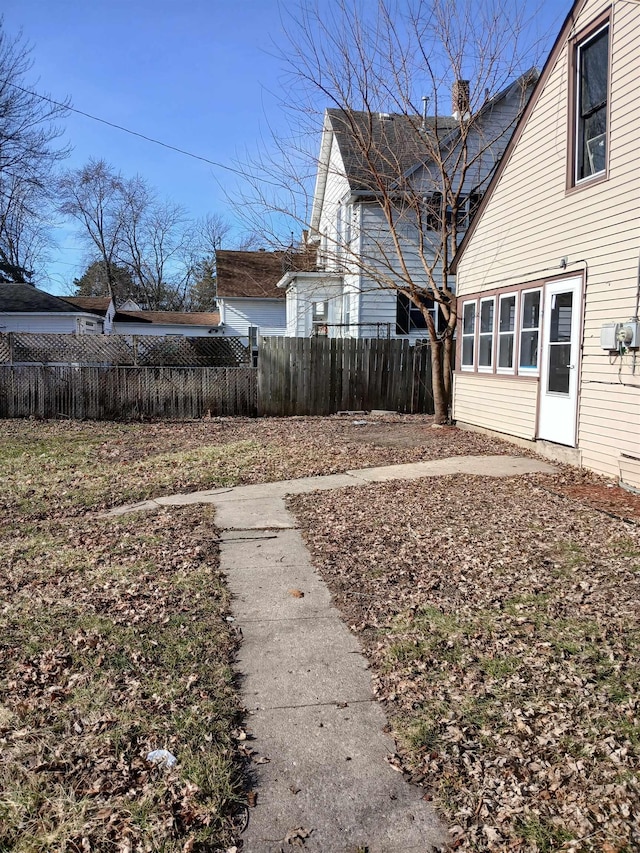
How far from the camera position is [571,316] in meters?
8.16

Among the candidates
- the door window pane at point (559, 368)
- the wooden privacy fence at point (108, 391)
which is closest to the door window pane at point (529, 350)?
the door window pane at point (559, 368)

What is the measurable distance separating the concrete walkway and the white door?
4.85 metres

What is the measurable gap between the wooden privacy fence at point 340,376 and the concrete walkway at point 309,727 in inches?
348

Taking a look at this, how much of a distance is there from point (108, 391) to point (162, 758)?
11.4 m

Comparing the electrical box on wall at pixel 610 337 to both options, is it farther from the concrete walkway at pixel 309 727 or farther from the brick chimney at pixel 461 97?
the brick chimney at pixel 461 97

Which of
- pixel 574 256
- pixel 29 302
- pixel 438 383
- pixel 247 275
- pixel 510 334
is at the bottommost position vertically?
pixel 438 383

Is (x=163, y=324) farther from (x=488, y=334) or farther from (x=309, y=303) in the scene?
(x=488, y=334)

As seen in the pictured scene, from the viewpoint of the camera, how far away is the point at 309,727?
8.83ft

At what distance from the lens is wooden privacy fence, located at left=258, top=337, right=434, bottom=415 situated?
1366 cm

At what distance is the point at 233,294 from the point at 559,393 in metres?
20.4

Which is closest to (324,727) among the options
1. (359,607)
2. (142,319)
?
(359,607)

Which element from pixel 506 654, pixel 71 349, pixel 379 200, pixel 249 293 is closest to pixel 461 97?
pixel 379 200

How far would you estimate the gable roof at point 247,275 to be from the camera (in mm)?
26703

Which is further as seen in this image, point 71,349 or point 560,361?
point 71,349
